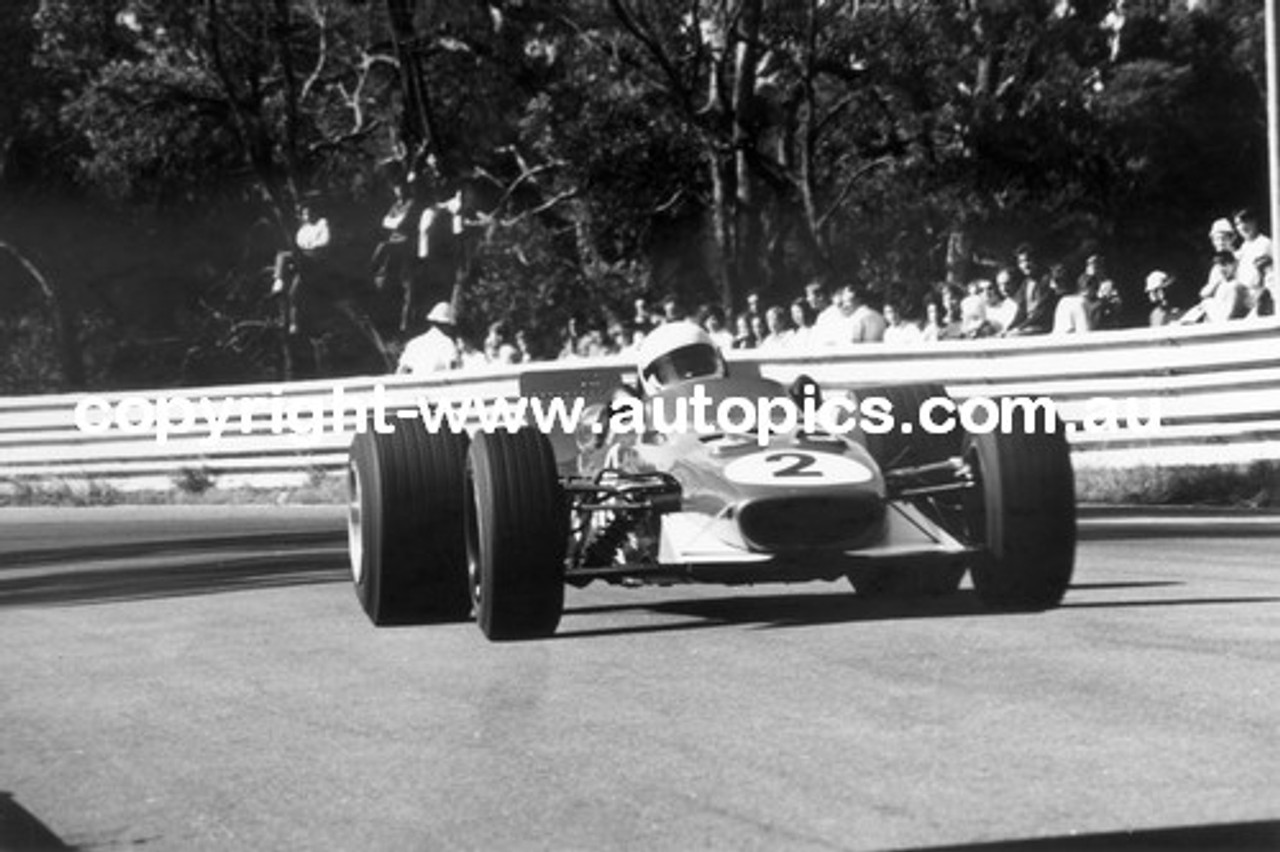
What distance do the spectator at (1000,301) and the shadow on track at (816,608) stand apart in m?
9.69

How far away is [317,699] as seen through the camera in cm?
973

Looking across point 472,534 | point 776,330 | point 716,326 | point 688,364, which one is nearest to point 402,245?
point 716,326

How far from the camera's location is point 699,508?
11.5 metres

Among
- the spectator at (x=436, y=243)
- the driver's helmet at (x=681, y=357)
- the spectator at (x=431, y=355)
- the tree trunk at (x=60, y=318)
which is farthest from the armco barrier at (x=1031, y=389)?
the tree trunk at (x=60, y=318)

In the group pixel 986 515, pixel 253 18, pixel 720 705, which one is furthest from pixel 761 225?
pixel 720 705

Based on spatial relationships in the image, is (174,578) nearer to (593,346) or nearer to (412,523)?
(412,523)

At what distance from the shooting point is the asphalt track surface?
6.96 m

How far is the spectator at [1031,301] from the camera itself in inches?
889

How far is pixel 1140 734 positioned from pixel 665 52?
28.1 meters

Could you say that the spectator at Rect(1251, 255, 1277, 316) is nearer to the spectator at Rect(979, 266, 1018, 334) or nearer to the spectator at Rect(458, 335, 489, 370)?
the spectator at Rect(979, 266, 1018, 334)

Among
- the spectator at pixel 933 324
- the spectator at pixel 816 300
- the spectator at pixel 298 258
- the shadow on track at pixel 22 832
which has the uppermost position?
the spectator at pixel 298 258

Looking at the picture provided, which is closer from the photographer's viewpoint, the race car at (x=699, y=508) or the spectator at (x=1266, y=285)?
the race car at (x=699, y=508)

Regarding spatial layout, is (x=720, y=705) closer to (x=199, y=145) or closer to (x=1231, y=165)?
(x=199, y=145)

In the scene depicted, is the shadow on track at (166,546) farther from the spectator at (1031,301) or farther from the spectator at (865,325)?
the spectator at (1031,301)
